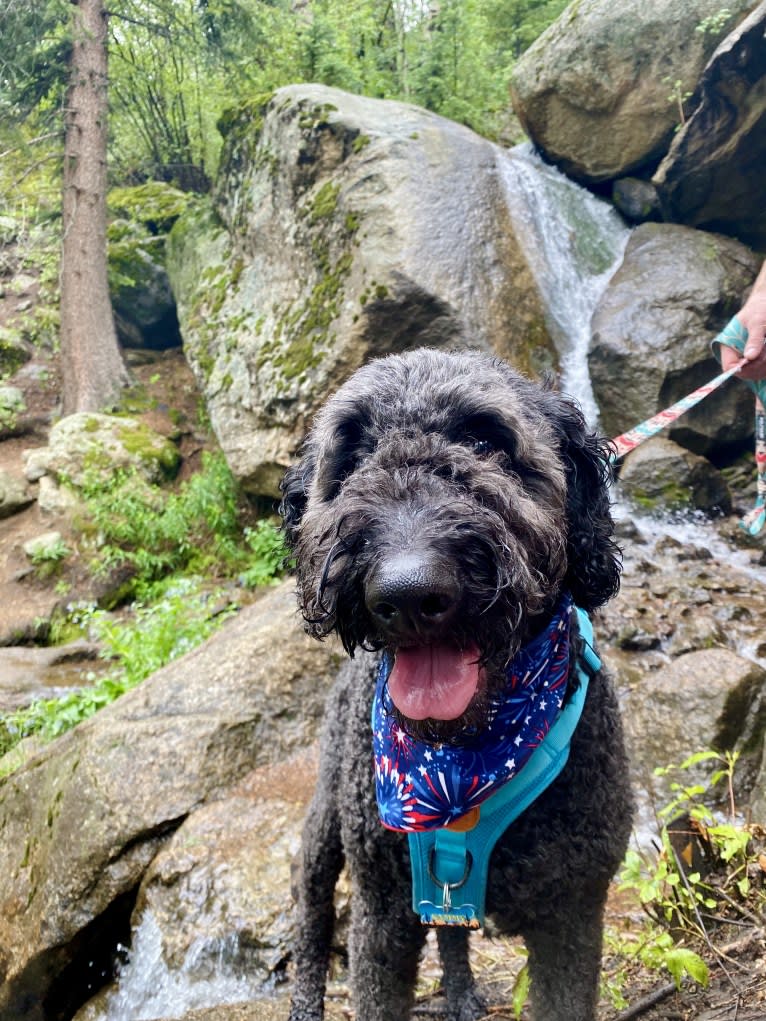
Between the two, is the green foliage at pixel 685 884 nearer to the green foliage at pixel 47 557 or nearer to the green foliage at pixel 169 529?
the green foliage at pixel 169 529

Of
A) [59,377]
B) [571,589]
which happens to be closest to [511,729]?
[571,589]

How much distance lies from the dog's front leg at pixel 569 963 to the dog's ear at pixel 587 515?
93cm

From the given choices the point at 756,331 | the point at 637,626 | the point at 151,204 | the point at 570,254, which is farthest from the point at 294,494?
the point at 151,204

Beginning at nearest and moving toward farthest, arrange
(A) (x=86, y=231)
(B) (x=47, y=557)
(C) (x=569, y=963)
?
(C) (x=569, y=963), (B) (x=47, y=557), (A) (x=86, y=231)

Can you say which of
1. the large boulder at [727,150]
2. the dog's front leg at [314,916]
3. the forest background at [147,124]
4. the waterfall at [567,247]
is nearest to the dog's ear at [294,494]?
the dog's front leg at [314,916]

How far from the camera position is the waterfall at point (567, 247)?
336 inches

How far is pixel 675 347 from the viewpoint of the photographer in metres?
8.20

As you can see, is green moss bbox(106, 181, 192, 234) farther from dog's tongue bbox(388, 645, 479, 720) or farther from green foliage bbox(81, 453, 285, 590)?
dog's tongue bbox(388, 645, 479, 720)

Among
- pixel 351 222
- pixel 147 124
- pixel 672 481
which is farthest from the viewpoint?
pixel 147 124

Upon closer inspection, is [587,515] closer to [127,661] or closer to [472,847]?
[472,847]

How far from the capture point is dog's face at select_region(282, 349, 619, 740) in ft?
5.08

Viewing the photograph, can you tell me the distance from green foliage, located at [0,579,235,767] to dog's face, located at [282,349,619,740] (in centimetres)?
449

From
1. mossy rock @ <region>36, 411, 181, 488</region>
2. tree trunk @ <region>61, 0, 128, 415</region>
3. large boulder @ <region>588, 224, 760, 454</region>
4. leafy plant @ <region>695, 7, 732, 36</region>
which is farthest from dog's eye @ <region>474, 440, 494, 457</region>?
tree trunk @ <region>61, 0, 128, 415</region>

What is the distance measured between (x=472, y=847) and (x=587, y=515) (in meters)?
1.02
